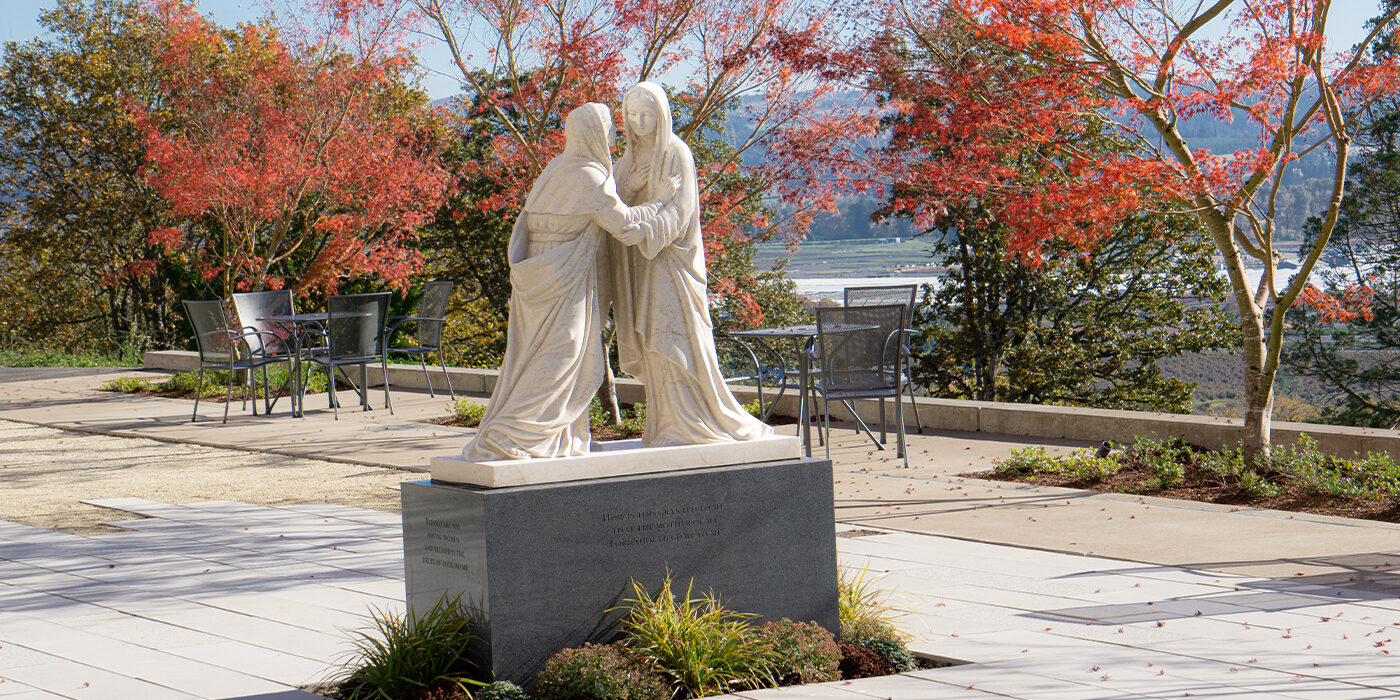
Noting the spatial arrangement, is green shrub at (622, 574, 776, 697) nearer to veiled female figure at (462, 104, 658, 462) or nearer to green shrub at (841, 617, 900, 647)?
green shrub at (841, 617, 900, 647)

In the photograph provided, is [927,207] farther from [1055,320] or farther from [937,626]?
[937,626]

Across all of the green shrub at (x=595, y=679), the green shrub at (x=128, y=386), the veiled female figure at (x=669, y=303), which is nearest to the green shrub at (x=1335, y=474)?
the veiled female figure at (x=669, y=303)

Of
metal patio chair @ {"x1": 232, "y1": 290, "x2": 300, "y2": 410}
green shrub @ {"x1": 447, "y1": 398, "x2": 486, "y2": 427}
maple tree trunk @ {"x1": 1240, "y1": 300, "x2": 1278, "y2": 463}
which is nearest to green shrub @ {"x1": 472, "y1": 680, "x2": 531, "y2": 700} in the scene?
maple tree trunk @ {"x1": 1240, "y1": 300, "x2": 1278, "y2": 463}

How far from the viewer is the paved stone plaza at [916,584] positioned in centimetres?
435

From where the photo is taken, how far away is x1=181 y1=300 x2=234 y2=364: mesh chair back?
42.5ft

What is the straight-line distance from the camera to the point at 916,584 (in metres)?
5.79

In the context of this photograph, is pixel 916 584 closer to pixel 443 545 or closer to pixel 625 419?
pixel 443 545

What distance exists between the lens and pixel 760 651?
4438mm

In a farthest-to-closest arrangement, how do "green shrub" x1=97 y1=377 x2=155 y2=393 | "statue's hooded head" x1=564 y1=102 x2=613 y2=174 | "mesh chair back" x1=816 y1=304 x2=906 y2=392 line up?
"green shrub" x1=97 y1=377 x2=155 y2=393
"mesh chair back" x1=816 y1=304 x2=906 y2=392
"statue's hooded head" x1=564 y1=102 x2=613 y2=174

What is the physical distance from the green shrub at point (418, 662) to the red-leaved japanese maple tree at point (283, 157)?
11.5 metres

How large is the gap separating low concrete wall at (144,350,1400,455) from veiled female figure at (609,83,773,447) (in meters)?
5.02

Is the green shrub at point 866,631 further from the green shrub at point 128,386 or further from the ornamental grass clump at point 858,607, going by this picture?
the green shrub at point 128,386

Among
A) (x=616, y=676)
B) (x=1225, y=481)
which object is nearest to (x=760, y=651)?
(x=616, y=676)

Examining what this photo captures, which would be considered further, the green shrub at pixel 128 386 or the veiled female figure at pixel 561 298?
the green shrub at pixel 128 386
